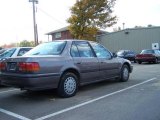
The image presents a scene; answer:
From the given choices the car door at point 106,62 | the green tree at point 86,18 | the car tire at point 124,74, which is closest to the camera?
the car door at point 106,62

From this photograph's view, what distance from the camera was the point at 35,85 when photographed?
23.6 feet

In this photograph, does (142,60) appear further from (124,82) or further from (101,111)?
(101,111)

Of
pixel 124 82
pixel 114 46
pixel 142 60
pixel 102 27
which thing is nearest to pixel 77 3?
pixel 102 27

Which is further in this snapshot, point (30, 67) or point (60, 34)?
point (60, 34)

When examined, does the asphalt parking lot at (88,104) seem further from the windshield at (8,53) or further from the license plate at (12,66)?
the windshield at (8,53)

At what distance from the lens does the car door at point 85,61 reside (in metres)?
8.48

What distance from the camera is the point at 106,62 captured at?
9.70 metres

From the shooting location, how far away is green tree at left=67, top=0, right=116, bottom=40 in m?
33.7

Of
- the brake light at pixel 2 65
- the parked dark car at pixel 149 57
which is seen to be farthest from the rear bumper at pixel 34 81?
the parked dark car at pixel 149 57

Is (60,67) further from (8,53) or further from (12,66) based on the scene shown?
(8,53)

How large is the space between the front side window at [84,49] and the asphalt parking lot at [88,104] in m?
1.14

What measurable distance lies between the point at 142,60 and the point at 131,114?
773 inches

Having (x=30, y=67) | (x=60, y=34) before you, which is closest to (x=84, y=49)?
(x=30, y=67)

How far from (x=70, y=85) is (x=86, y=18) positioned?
86.2ft
